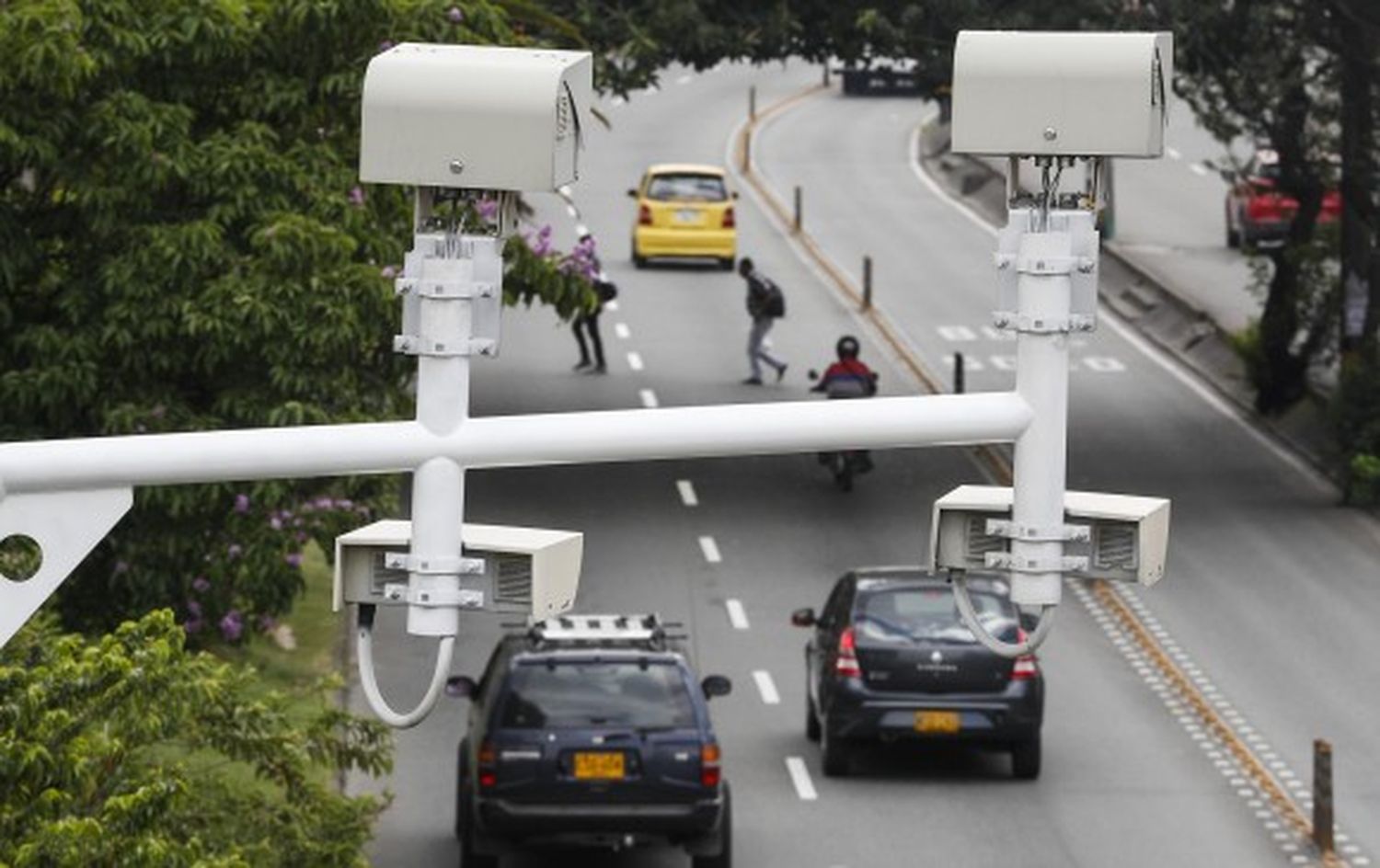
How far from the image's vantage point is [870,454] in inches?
1768

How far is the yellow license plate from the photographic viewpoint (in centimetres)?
2952

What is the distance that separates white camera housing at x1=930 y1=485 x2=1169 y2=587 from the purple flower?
17289 mm

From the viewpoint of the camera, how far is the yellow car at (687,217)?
2445 inches

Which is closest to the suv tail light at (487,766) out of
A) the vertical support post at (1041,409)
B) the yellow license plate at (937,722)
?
the yellow license plate at (937,722)

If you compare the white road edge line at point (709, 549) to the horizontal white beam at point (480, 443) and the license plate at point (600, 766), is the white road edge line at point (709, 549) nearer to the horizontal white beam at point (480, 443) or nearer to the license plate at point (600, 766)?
the license plate at point (600, 766)

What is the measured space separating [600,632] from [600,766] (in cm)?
101

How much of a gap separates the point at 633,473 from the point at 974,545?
116 feet

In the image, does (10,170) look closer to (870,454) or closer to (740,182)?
(870,454)

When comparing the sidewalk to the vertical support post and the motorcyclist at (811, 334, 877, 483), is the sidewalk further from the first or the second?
the vertical support post

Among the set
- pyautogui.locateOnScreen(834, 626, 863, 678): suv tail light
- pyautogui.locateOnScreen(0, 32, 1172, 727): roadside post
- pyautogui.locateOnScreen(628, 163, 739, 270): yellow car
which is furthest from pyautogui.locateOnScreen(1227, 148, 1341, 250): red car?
pyautogui.locateOnScreen(0, 32, 1172, 727): roadside post

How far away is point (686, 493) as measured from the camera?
43219 millimetres

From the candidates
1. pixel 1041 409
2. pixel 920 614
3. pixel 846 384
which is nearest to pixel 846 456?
pixel 846 384

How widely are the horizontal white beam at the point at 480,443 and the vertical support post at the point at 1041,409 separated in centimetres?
20

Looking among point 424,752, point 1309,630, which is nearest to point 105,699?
point 424,752
